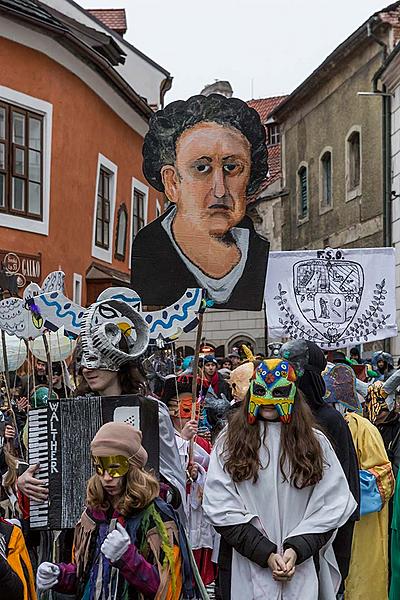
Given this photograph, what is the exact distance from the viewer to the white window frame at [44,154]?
19.8 meters

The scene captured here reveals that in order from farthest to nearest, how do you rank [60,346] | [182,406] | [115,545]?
1. [60,346]
2. [182,406]
3. [115,545]

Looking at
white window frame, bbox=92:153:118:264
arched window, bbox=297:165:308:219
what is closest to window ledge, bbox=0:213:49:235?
white window frame, bbox=92:153:118:264

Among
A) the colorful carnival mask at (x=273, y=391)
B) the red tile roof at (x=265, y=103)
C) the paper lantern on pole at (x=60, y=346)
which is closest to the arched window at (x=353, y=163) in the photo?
the red tile roof at (x=265, y=103)

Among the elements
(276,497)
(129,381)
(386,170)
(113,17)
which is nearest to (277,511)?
(276,497)

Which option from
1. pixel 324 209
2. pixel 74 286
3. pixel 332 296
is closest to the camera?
pixel 332 296

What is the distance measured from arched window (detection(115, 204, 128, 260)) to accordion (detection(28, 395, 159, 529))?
2052cm

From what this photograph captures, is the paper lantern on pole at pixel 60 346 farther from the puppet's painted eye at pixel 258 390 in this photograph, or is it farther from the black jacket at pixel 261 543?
the black jacket at pixel 261 543

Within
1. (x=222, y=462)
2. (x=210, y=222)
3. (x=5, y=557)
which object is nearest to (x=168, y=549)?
(x=5, y=557)

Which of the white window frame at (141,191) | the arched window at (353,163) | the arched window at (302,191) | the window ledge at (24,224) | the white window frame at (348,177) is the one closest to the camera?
the window ledge at (24,224)

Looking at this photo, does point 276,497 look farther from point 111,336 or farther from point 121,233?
point 121,233

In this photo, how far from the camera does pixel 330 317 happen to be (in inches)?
428

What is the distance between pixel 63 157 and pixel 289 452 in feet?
54.9

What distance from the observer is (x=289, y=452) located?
18.2 ft

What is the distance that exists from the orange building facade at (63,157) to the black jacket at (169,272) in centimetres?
1043
